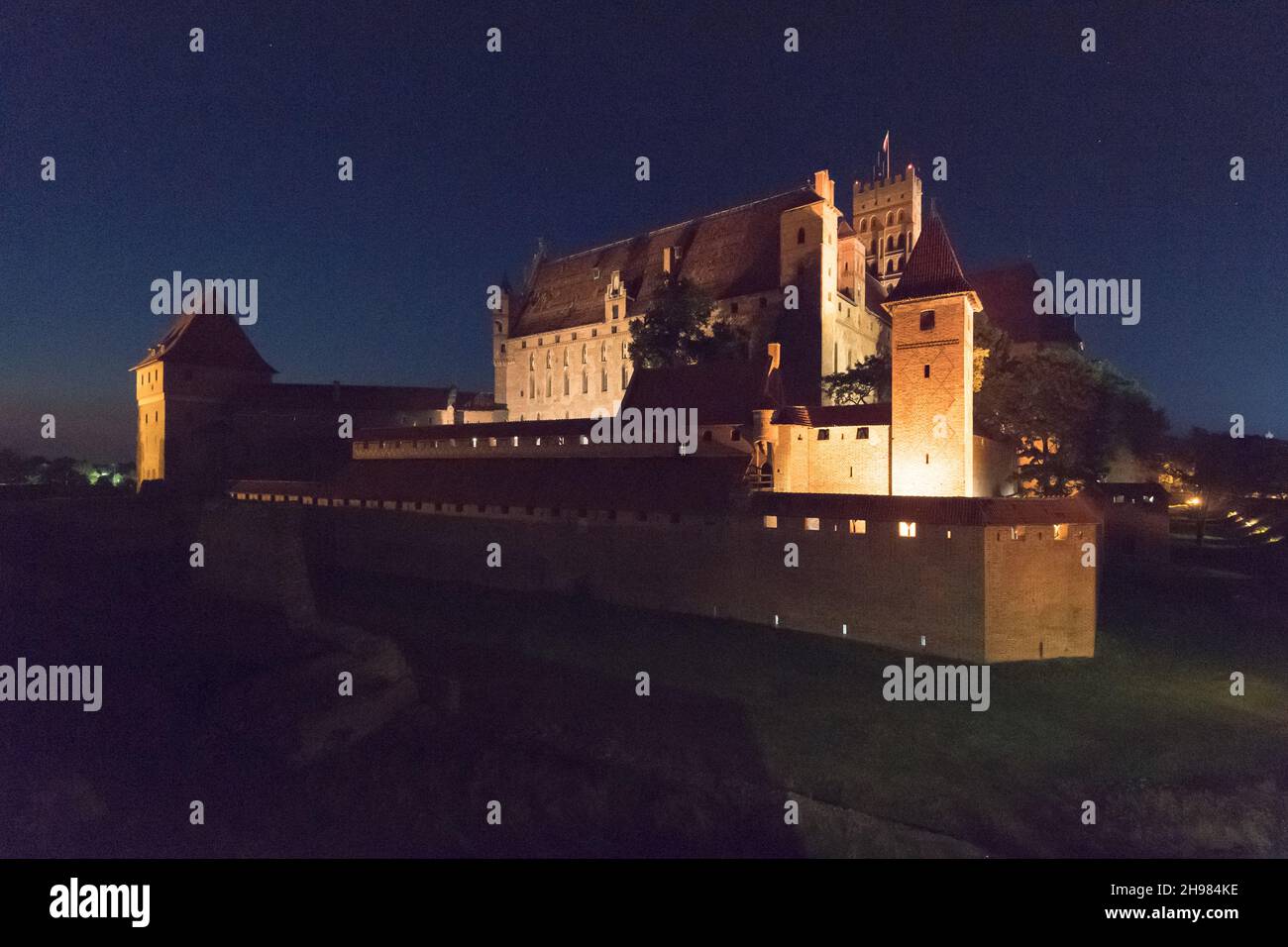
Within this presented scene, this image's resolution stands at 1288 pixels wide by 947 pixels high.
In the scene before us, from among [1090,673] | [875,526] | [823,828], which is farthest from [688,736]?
[1090,673]

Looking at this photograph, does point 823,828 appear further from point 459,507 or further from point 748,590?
point 459,507

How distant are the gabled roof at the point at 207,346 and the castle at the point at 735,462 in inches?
5.2

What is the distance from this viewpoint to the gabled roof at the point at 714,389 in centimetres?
2641

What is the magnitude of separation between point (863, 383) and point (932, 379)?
8416 millimetres

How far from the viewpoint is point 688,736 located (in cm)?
1645

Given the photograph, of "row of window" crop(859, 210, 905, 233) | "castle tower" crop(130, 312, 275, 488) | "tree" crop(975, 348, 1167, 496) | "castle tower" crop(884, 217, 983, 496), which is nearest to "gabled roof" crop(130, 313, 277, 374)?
"castle tower" crop(130, 312, 275, 488)

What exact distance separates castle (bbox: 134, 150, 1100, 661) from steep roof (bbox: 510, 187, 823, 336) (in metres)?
0.21

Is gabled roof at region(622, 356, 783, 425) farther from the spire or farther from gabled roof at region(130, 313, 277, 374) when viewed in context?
gabled roof at region(130, 313, 277, 374)

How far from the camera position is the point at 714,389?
2756 cm

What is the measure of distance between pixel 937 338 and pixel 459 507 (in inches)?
765

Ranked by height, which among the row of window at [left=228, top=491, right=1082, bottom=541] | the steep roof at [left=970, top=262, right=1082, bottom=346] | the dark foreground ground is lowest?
the dark foreground ground

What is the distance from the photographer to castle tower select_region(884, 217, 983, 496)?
2327 cm

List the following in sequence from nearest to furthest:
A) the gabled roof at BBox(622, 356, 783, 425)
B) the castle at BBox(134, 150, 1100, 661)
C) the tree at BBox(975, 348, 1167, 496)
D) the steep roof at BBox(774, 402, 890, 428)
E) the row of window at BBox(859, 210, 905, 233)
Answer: the castle at BBox(134, 150, 1100, 661) → the steep roof at BBox(774, 402, 890, 428) → the gabled roof at BBox(622, 356, 783, 425) → the tree at BBox(975, 348, 1167, 496) → the row of window at BBox(859, 210, 905, 233)

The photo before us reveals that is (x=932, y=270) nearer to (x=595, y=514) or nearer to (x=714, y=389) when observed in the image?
(x=714, y=389)
